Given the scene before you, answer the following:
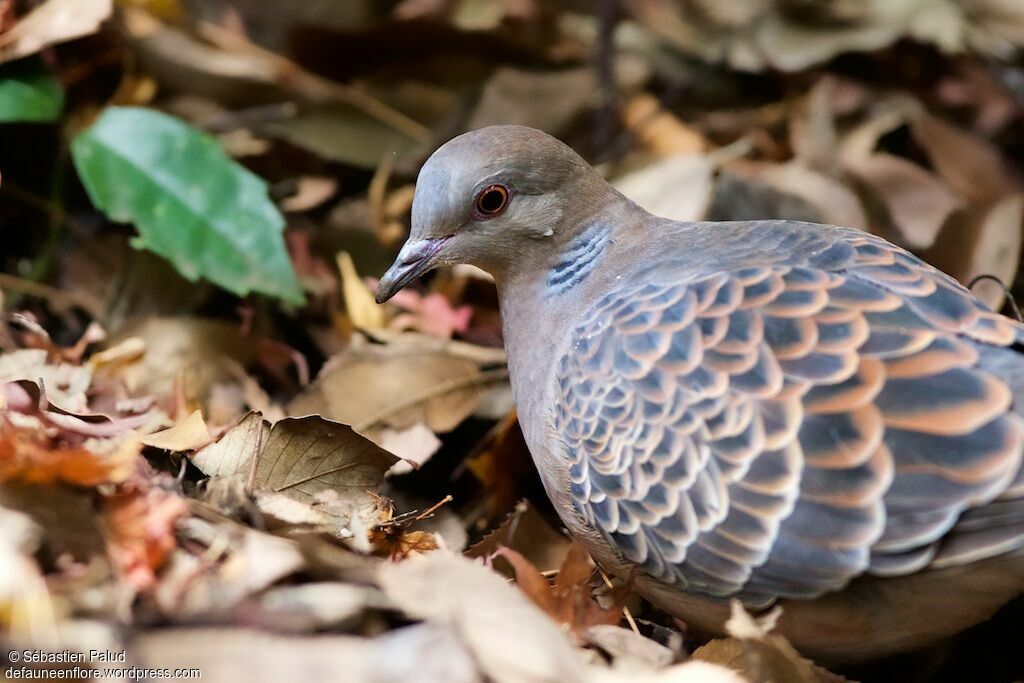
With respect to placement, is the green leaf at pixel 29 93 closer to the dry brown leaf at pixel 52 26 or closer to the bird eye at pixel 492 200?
the dry brown leaf at pixel 52 26

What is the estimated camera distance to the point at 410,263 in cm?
217

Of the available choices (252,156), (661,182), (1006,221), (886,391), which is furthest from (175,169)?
(1006,221)

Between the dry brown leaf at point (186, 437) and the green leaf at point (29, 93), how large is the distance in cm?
123

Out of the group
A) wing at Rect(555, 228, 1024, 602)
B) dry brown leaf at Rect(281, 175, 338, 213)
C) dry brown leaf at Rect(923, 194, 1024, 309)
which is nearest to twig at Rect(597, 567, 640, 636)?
wing at Rect(555, 228, 1024, 602)

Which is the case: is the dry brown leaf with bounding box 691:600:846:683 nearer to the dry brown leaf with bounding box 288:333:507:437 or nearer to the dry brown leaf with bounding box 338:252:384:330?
the dry brown leaf with bounding box 288:333:507:437

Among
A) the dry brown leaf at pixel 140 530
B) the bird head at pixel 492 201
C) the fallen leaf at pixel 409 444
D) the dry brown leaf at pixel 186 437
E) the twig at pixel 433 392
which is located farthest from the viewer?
the twig at pixel 433 392

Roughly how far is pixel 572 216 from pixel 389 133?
128 centimetres

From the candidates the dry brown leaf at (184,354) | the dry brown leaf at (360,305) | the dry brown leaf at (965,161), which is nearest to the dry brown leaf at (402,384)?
the dry brown leaf at (360,305)

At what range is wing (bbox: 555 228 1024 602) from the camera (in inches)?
62.5

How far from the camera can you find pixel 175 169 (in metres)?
2.71

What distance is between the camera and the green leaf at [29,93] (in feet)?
8.73

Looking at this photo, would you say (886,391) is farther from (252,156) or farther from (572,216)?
(252,156)

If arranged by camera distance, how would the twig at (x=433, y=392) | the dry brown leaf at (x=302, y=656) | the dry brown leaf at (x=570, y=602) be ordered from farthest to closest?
the twig at (x=433, y=392) < the dry brown leaf at (x=570, y=602) < the dry brown leaf at (x=302, y=656)

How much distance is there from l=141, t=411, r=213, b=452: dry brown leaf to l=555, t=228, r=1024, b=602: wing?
67 centimetres
